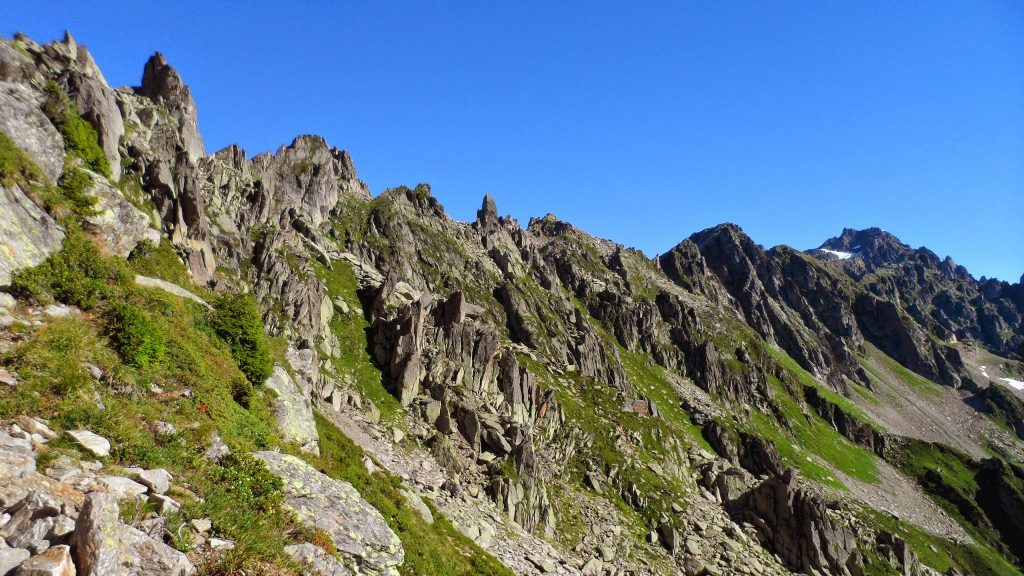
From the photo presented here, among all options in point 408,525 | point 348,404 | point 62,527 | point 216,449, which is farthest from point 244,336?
point 348,404

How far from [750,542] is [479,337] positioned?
5091 centimetres

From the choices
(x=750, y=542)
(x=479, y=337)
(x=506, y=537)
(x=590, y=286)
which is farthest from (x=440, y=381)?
(x=590, y=286)

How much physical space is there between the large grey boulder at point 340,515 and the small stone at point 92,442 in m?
4.80

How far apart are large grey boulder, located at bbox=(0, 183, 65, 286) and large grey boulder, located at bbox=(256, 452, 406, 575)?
11.9 meters

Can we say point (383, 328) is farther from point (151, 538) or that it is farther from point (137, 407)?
point (151, 538)

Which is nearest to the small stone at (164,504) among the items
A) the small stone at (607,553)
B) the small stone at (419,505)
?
the small stone at (419,505)

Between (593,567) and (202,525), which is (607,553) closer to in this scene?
(593,567)

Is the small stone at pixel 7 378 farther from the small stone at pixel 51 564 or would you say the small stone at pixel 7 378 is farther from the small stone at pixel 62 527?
the small stone at pixel 51 564

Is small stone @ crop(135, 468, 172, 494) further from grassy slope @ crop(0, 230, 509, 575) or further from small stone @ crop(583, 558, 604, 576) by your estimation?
small stone @ crop(583, 558, 604, 576)

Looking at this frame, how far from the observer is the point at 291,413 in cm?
2503

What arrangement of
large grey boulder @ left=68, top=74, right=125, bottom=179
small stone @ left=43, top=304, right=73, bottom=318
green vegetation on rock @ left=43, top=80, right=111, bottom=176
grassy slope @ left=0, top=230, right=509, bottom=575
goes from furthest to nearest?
large grey boulder @ left=68, top=74, right=125, bottom=179
green vegetation on rock @ left=43, top=80, right=111, bottom=176
small stone @ left=43, top=304, right=73, bottom=318
grassy slope @ left=0, top=230, right=509, bottom=575

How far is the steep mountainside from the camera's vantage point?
11.5 metres

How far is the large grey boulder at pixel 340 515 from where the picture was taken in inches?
579

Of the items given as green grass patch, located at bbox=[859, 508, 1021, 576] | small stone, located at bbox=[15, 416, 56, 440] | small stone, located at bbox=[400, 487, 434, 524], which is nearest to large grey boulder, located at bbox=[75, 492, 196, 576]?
small stone, located at bbox=[15, 416, 56, 440]
